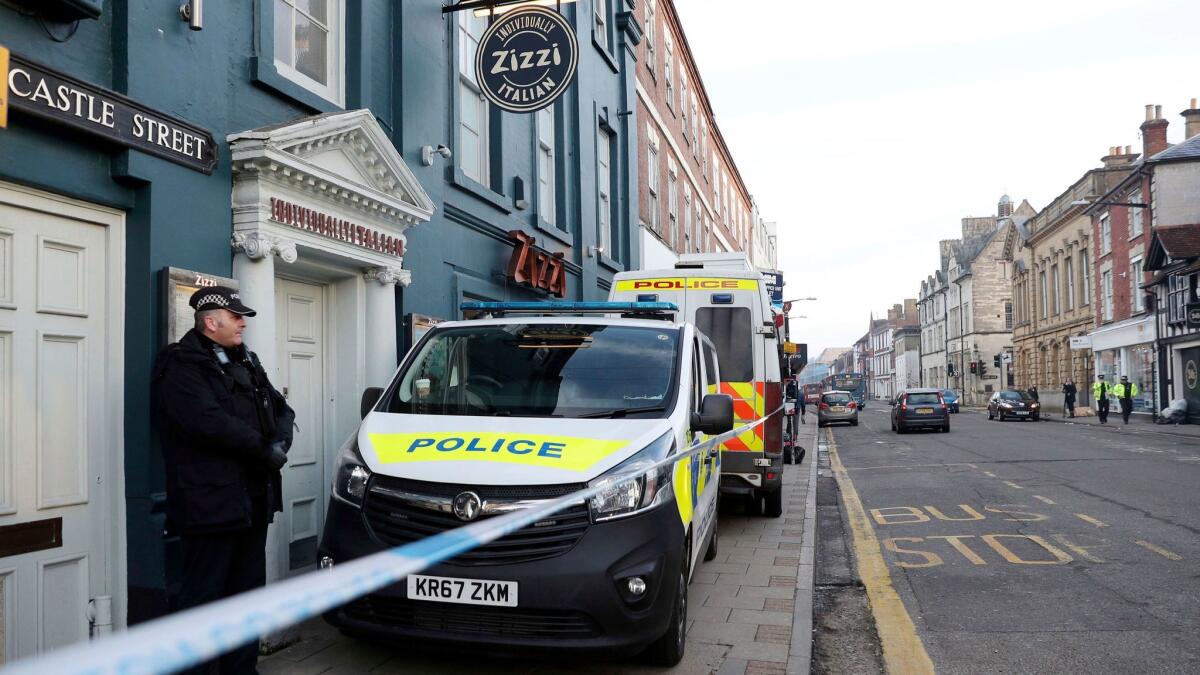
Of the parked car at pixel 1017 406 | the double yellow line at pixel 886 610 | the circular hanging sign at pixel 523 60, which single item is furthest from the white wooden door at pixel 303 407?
the parked car at pixel 1017 406

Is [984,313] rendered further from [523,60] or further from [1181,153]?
[523,60]

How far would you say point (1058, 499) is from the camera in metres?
11.4

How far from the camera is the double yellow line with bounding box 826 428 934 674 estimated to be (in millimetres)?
5031

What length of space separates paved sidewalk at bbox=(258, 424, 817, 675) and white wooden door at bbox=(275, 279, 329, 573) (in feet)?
5.71

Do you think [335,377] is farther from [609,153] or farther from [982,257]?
[982,257]

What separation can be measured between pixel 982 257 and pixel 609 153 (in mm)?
65938

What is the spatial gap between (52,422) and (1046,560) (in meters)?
7.44

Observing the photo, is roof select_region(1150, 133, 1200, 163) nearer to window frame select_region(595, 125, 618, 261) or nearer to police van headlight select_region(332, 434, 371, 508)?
window frame select_region(595, 125, 618, 261)

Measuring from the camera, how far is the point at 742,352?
31.9ft

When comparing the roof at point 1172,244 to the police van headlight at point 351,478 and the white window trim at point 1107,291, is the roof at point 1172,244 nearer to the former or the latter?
the white window trim at point 1107,291

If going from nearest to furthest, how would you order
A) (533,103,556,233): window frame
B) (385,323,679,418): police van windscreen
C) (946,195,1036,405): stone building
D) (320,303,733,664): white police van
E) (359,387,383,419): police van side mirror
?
(320,303,733,664): white police van → (385,323,679,418): police van windscreen → (359,387,383,419): police van side mirror → (533,103,556,233): window frame → (946,195,1036,405): stone building

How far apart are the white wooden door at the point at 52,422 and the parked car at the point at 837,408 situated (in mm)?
34596

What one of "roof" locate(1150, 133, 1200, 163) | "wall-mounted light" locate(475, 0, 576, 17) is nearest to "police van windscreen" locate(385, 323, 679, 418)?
"wall-mounted light" locate(475, 0, 576, 17)

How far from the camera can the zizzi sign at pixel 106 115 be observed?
174 inches
